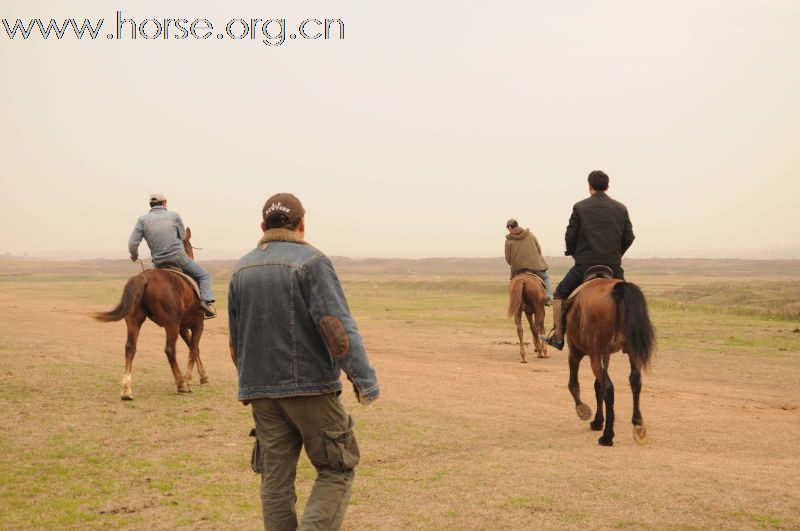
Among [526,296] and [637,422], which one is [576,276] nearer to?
[637,422]

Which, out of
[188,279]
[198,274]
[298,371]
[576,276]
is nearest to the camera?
[298,371]

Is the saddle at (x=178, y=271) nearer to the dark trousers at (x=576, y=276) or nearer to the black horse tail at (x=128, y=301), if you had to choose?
the black horse tail at (x=128, y=301)

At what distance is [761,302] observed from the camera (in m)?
34.2

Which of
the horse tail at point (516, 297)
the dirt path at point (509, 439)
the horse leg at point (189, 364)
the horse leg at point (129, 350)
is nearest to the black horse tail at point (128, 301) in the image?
the horse leg at point (129, 350)

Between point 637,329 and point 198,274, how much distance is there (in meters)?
6.83

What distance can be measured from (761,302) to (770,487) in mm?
29894

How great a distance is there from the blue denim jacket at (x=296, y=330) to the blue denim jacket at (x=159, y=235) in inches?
293

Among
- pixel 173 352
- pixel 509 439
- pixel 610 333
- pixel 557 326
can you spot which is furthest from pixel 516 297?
pixel 509 439

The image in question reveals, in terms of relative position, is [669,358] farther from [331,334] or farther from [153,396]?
[331,334]

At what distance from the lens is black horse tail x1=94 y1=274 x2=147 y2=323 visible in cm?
1134

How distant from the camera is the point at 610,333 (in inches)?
356

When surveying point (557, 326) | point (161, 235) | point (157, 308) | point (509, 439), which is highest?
point (161, 235)

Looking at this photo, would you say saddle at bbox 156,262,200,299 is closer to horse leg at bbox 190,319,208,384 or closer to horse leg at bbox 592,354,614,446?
horse leg at bbox 190,319,208,384

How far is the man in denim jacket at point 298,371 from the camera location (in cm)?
479
